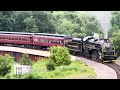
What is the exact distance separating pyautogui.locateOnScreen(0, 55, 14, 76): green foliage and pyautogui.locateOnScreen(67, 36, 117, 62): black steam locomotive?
1.24 m

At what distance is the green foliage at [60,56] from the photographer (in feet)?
26.5

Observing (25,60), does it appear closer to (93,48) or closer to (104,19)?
(93,48)

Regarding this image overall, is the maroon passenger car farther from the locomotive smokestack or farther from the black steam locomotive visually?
the locomotive smokestack

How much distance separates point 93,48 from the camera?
847 centimetres

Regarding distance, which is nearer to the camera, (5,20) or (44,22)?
(5,20)

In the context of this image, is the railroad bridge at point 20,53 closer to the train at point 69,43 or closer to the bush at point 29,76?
the train at point 69,43

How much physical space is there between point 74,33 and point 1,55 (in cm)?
157

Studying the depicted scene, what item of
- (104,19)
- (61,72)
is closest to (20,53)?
(61,72)

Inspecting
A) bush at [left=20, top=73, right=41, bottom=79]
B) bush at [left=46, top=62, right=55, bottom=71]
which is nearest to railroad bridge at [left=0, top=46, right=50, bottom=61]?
bush at [left=46, top=62, right=55, bottom=71]

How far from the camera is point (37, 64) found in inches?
318

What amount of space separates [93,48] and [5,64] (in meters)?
1.90

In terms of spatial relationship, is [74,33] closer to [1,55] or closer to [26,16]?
[26,16]
